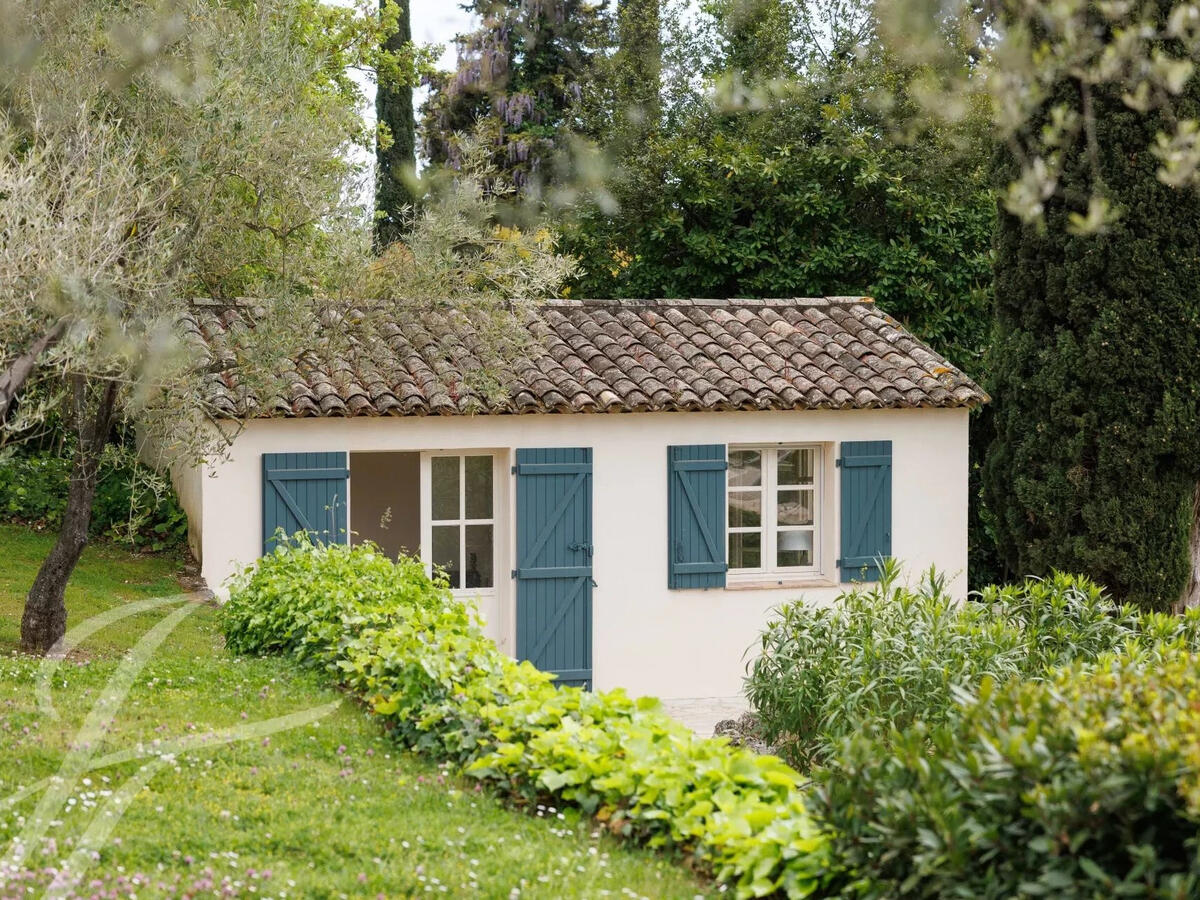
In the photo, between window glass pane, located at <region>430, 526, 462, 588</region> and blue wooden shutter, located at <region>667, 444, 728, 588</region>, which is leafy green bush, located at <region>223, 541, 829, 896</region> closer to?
window glass pane, located at <region>430, 526, 462, 588</region>

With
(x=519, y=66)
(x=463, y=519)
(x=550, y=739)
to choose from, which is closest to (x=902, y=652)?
(x=550, y=739)

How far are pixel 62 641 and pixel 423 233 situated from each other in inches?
154

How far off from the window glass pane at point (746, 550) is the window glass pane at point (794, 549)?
0.21m

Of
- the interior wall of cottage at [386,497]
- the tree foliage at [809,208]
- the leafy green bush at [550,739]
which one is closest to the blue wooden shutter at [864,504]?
the tree foliage at [809,208]

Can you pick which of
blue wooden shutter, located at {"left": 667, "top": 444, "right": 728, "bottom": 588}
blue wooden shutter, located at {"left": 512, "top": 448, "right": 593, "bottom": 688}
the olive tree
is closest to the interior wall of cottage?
blue wooden shutter, located at {"left": 512, "top": 448, "right": 593, "bottom": 688}

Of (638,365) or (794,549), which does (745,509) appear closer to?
(794,549)

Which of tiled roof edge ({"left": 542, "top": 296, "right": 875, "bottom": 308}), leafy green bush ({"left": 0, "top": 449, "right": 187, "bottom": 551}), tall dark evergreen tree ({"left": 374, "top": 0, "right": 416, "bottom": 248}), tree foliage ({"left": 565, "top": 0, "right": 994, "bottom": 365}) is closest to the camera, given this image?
leafy green bush ({"left": 0, "top": 449, "right": 187, "bottom": 551})

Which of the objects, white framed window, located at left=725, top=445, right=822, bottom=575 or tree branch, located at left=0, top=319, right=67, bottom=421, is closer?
tree branch, located at left=0, top=319, right=67, bottom=421

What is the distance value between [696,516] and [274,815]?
Result: 23.2 ft

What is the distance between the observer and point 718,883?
4.29 metres

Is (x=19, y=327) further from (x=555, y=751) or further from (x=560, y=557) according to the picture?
(x=560, y=557)

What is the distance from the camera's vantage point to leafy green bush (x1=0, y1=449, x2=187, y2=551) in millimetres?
12609

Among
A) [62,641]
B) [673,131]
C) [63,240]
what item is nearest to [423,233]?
[63,240]

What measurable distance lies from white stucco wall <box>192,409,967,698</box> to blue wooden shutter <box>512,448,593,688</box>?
5.2 inches
